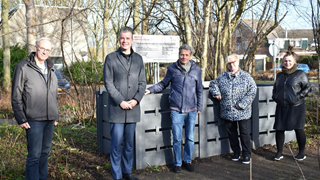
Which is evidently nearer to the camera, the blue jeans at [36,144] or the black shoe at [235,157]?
the blue jeans at [36,144]

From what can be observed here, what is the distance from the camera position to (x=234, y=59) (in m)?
5.61

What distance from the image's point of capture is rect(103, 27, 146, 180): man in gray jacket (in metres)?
4.46

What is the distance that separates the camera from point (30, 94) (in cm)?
396

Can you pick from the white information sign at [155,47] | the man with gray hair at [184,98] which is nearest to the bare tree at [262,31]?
the white information sign at [155,47]

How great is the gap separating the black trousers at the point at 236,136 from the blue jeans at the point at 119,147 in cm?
186

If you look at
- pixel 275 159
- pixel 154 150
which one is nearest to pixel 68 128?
pixel 154 150

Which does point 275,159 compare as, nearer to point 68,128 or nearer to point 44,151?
point 44,151

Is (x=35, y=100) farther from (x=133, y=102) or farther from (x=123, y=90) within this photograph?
(x=133, y=102)

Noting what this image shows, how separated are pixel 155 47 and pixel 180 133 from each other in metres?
3.46

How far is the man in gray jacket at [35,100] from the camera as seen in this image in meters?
3.91

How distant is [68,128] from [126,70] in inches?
146

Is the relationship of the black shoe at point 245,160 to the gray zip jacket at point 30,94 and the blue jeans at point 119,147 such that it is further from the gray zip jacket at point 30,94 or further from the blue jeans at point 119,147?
the gray zip jacket at point 30,94

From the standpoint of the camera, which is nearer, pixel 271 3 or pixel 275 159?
pixel 275 159

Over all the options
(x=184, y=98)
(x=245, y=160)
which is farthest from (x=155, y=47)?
Result: (x=245, y=160)
